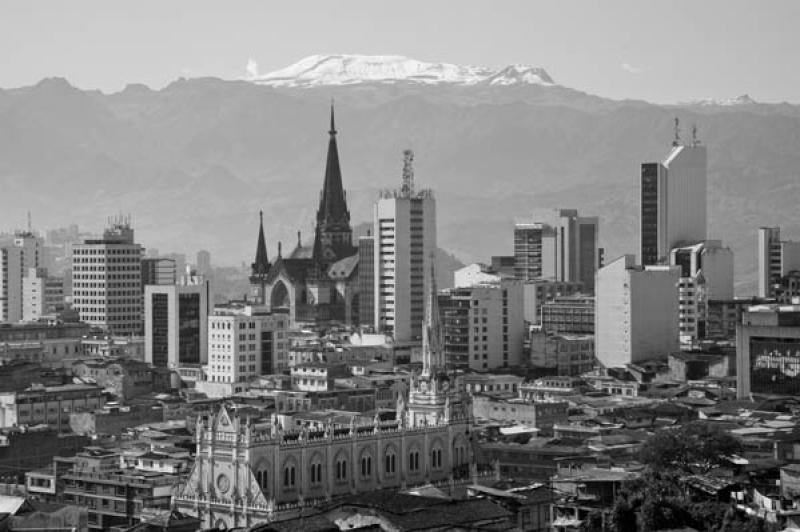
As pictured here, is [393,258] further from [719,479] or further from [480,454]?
[719,479]

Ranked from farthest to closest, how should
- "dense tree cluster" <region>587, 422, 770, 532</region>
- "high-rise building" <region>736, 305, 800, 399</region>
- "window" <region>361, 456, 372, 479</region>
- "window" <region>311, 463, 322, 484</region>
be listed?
"high-rise building" <region>736, 305, 800, 399</region> → "window" <region>361, 456, 372, 479</region> → "window" <region>311, 463, 322, 484</region> → "dense tree cluster" <region>587, 422, 770, 532</region>

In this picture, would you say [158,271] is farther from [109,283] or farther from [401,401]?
[401,401]

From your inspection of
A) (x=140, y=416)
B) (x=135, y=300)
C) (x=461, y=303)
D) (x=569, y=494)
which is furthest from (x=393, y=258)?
(x=569, y=494)

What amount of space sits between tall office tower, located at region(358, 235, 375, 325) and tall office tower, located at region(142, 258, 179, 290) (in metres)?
15.6

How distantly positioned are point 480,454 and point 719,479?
46.1 feet

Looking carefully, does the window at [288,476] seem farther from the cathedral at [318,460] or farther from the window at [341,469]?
the window at [341,469]

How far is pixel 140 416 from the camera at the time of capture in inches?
4606

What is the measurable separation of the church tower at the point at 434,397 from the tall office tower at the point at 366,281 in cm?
8564

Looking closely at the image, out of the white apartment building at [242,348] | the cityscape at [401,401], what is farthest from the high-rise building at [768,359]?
the white apartment building at [242,348]

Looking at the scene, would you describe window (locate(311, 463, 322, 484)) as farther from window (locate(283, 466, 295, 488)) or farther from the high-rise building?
the high-rise building

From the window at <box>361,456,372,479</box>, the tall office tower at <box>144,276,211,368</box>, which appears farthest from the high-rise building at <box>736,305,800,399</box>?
the tall office tower at <box>144,276,211,368</box>

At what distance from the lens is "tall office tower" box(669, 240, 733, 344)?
17312 centimetres

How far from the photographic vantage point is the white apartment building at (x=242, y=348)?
473 ft

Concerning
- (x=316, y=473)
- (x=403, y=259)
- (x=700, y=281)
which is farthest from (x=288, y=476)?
(x=700, y=281)
